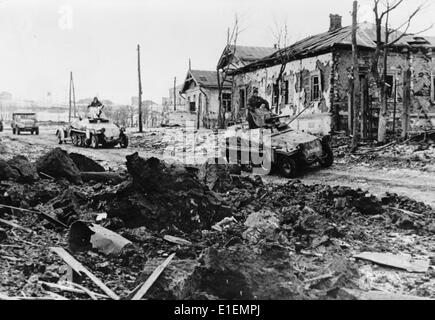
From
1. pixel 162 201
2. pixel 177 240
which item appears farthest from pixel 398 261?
pixel 162 201

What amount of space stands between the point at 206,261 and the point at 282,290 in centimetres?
76

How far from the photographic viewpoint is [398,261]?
4965 millimetres

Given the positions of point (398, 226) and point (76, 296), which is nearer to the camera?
point (76, 296)

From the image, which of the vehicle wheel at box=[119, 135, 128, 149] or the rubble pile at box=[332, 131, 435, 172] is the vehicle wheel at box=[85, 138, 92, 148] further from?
the rubble pile at box=[332, 131, 435, 172]

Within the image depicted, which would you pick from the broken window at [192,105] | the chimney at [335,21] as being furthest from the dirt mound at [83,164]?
the broken window at [192,105]

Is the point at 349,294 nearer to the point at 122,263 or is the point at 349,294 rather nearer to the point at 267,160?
the point at 122,263

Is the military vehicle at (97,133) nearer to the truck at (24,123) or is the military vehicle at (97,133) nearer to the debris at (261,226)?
the truck at (24,123)

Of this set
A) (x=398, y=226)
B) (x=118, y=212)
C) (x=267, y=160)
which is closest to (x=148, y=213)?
(x=118, y=212)

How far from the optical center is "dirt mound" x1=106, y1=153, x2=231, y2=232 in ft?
20.0

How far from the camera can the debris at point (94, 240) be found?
4973 millimetres

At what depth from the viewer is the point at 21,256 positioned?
Result: 470cm

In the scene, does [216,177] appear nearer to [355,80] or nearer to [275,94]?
[355,80]

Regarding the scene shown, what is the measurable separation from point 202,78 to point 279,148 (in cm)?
2647

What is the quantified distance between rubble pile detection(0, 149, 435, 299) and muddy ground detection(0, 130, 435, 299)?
0.05 feet
